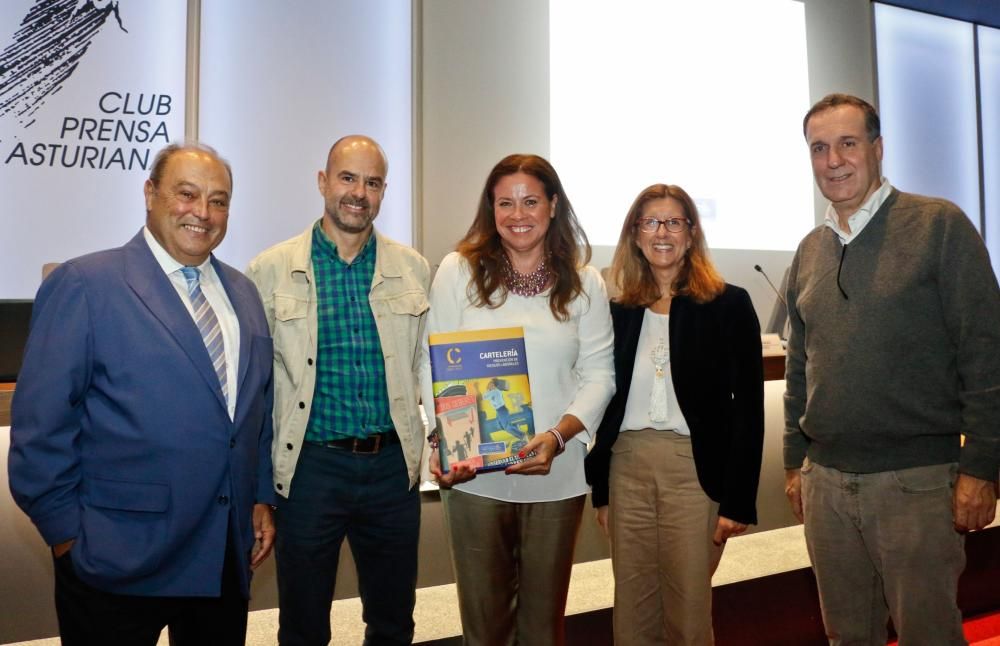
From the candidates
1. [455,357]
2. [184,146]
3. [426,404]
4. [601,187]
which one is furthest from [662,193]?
[601,187]

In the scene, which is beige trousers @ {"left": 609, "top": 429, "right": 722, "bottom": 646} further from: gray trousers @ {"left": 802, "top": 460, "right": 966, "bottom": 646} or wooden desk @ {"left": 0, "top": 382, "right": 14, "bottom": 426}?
wooden desk @ {"left": 0, "top": 382, "right": 14, "bottom": 426}

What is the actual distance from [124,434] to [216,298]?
38cm

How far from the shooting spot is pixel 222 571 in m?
1.56

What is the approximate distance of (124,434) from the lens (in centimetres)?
144

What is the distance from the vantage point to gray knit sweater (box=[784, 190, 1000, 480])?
175cm

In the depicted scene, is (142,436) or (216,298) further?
(216,298)

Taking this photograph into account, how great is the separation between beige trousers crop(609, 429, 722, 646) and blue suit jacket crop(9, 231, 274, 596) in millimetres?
1029

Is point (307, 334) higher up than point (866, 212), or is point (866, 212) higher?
point (866, 212)

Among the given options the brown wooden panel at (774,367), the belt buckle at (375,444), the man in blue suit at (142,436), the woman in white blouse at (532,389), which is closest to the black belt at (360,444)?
the belt buckle at (375,444)

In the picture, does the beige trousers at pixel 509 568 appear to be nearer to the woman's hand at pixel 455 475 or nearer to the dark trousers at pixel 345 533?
the woman's hand at pixel 455 475

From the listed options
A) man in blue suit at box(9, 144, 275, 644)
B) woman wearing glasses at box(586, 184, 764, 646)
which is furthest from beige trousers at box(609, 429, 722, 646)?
man in blue suit at box(9, 144, 275, 644)

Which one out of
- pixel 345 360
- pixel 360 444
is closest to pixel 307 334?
pixel 345 360

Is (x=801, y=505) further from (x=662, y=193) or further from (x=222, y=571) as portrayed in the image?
(x=222, y=571)

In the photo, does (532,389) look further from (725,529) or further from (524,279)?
(725,529)
